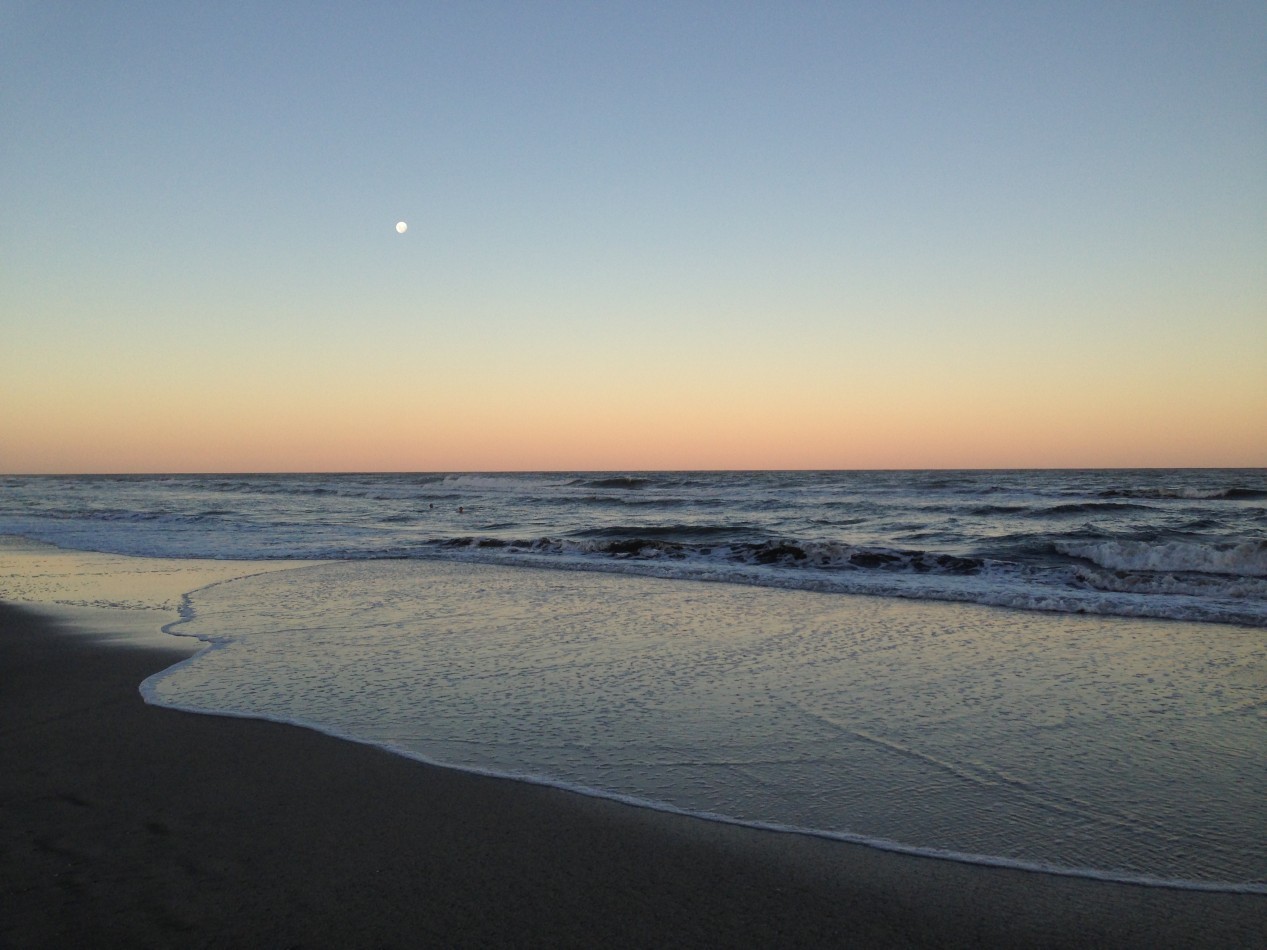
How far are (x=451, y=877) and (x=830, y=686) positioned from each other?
389 cm

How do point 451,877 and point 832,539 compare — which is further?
point 832,539

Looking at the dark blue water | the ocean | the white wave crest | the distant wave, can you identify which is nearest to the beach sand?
the ocean

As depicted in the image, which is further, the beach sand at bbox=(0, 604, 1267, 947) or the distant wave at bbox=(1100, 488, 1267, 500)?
the distant wave at bbox=(1100, 488, 1267, 500)

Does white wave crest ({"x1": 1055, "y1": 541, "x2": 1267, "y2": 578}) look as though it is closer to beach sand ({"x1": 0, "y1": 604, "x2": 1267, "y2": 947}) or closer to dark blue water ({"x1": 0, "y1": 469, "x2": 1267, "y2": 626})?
dark blue water ({"x1": 0, "y1": 469, "x2": 1267, "y2": 626})

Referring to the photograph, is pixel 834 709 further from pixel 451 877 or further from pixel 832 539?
pixel 832 539

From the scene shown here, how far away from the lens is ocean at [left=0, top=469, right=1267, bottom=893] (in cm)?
398

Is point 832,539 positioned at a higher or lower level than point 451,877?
lower

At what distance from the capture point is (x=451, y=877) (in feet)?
10.7

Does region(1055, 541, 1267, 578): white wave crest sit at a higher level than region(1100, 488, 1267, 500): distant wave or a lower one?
lower

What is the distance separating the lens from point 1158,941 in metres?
2.86

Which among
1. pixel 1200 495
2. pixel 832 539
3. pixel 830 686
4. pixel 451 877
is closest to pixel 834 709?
pixel 830 686

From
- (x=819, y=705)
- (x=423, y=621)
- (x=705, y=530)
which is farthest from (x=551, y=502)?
(x=819, y=705)

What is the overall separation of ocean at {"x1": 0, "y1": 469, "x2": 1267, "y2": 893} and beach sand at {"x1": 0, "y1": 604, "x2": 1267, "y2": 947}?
0.27 metres

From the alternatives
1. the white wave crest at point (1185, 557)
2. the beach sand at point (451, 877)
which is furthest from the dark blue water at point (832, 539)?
the beach sand at point (451, 877)
